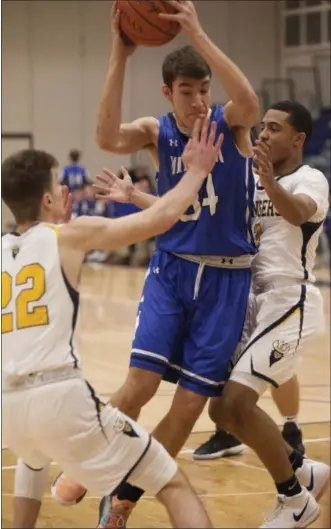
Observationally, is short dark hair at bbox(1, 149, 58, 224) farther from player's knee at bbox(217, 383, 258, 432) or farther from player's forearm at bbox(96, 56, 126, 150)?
player's knee at bbox(217, 383, 258, 432)

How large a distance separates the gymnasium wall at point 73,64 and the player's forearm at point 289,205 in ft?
49.3

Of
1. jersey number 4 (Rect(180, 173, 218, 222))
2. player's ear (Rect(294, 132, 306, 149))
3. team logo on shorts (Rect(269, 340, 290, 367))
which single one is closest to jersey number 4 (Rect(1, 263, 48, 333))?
jersey number 4 (Rect(180, 173, 218, 222))

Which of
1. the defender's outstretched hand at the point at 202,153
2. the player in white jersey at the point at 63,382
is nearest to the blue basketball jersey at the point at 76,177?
the defender's outstretched hand at the point at 202,153

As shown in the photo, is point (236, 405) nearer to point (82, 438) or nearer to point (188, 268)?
point (188, 268)

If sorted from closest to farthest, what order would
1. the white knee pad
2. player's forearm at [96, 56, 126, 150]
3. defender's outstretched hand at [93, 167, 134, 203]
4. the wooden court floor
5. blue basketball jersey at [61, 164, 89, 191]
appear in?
the white knee pad → player's forearm at [96, 56, 126, 150] → defender's outstretched hand at [93, 167, 134, 203] → the wooden court floor → blue basketball jersey at [61, 164, 89, 191]

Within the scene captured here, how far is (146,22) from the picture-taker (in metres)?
3.90

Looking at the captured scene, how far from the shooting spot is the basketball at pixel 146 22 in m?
3.85

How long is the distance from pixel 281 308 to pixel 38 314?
153cm

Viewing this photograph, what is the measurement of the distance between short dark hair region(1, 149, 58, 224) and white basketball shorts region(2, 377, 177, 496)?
624 millimetres

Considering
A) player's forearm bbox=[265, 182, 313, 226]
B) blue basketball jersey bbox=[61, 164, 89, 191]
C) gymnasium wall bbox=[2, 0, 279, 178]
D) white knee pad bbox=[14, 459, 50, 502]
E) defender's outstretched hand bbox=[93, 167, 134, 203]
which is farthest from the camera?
gymnasium wall bbox=[2, 0, 279, 178]

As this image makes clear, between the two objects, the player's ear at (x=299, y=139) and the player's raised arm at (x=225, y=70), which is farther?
the player's ear at (x=299, y=139)

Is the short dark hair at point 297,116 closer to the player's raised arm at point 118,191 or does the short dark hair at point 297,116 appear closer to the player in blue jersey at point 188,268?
the player in blue jersey at point 188,268

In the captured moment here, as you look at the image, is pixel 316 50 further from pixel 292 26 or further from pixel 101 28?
pixel 101 28

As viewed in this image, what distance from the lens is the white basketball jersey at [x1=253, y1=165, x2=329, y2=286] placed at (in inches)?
189
